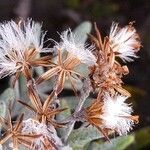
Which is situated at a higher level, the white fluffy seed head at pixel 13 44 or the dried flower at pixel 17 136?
the white fluffy seed head at pixel 13 44

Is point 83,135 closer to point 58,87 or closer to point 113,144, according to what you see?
point 113,144

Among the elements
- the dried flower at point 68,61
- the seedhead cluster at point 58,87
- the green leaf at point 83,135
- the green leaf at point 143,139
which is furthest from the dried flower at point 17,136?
the green leaf at point 143,139

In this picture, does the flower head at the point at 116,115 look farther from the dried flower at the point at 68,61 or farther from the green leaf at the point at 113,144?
the green leaf at the point at 113,144

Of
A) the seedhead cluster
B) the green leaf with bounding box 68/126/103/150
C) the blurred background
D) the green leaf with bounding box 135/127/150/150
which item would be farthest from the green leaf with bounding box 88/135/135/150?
the blurred background

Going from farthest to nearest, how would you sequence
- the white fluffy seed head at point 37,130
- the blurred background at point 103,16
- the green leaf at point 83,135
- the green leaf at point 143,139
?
1. the blurred background at point 103,16
2. the green leaf at point 143,139
3. the green leaf at point 83,135
4. the white fluffy seed head at point 37,130

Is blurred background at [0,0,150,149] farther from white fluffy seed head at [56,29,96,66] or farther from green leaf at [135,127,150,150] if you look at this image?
white fluffy seed head at [56,29,96,66]

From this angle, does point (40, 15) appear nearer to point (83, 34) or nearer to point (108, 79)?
point (83, 34)
